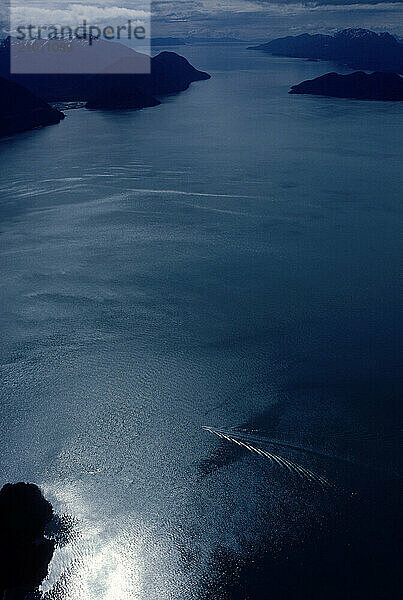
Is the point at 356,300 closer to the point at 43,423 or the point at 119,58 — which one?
the point at 43,423

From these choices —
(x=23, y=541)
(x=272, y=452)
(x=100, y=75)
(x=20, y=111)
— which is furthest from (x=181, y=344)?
(x=100, y=75)

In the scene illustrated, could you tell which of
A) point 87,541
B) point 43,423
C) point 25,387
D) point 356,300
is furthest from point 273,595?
point 356,300

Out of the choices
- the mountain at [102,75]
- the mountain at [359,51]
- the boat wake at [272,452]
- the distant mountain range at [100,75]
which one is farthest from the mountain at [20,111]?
the mountain at [359,51]

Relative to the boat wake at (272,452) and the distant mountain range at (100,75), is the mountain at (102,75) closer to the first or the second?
the distant mountain range at (100,75)

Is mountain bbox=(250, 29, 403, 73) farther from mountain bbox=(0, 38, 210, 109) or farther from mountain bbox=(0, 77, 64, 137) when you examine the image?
mountain bbox=(0, 77, 64, 137)

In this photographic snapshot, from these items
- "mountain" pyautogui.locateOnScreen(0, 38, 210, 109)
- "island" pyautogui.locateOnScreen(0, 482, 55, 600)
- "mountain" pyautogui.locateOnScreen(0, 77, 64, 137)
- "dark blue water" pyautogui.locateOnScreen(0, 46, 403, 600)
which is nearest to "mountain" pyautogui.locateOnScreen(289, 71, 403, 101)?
"mountain" pyautogui.locateOnScreen(0, 38, 210, 109)

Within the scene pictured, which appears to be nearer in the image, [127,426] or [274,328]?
[127,426]
